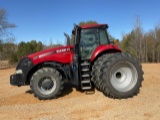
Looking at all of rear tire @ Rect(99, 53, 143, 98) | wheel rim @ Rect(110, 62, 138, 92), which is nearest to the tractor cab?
rear tire @ Rect(99, 53, 143, 98)

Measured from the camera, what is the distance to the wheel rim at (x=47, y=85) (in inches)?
297

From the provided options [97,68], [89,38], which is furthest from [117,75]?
[89,38]

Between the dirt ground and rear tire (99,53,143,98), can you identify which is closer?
the dirt ground

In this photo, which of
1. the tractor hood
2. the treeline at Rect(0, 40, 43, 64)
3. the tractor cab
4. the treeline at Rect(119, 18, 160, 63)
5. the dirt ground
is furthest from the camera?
the treeline at Rect(119, 18, 160, 63)

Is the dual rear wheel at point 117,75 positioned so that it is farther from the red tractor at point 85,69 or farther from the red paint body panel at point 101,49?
the red paint body panel at point 101,49

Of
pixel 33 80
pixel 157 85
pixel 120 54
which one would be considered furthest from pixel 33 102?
pixel 157 85

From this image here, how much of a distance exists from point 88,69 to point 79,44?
3.04 feet

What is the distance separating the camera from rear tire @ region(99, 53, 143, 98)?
7160 mm

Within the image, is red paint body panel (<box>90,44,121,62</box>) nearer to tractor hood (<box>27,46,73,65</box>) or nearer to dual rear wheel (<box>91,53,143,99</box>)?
dual rear wheel (<box>91,53,143,99</box>)

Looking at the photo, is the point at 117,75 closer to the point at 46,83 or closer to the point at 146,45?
the point at 46,83

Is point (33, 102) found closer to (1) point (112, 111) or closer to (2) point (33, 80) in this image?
(2) point (33, 80)

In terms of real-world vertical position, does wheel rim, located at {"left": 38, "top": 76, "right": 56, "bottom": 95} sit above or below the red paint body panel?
below

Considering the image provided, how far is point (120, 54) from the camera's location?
24.8ft

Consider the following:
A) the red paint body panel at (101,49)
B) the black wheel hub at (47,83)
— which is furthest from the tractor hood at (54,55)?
the red paint body panel at (101,49)
